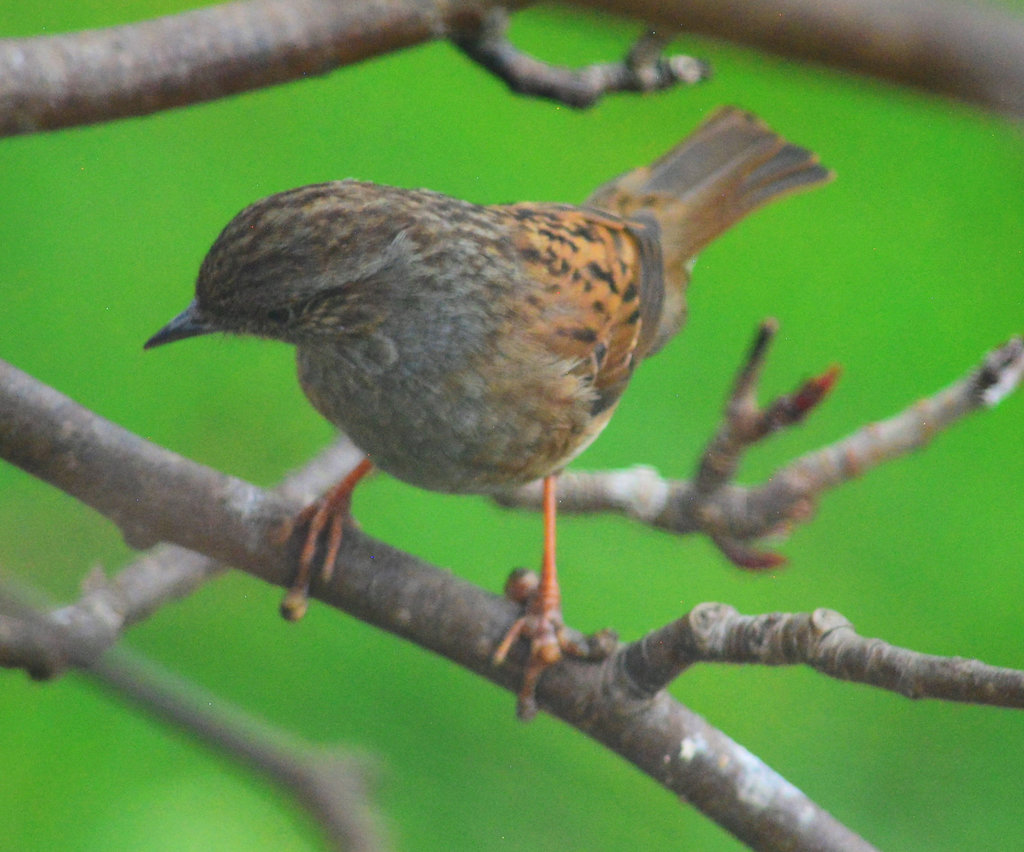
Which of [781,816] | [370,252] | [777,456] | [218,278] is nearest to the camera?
[781,816]

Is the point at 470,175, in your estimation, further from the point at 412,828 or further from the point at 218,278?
the point at 218,278

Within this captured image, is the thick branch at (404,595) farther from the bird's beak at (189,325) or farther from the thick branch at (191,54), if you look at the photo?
the thick branch at (191,54)

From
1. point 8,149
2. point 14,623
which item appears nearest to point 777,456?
point 8,149

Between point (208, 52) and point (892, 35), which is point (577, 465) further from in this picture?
point (892, 35)

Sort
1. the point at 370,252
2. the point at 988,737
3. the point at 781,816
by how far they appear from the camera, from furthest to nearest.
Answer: the point at 988,737
the point at 370,252
the point at 781,816

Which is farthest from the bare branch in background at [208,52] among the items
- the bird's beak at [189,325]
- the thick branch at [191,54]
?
the bird's beak at [189,325]

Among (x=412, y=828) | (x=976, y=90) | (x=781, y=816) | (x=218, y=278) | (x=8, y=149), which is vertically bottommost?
(x=412, y=828)

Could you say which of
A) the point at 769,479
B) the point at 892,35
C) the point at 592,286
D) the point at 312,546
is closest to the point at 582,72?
the point at 592,286

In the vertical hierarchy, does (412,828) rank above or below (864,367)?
below
